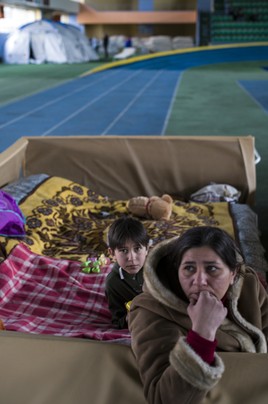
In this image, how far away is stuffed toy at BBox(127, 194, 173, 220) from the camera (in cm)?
386

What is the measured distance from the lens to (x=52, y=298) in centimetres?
282

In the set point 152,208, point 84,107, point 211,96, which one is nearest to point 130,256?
point 152,208

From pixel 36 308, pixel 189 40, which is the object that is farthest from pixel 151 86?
pixel 189 40

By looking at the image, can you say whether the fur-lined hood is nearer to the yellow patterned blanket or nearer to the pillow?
the yellow patterned blanket

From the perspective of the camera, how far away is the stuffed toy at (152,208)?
3861 millimetres

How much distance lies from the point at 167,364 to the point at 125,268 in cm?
106

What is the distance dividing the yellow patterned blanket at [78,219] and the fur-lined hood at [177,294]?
5.84ft

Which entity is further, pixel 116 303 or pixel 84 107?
pixel 84 107

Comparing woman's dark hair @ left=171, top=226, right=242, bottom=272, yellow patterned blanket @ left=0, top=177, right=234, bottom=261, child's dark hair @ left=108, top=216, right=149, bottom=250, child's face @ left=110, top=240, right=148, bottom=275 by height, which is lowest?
yellow patterned blanket @ left=0, top=177, right=234, bottom=261

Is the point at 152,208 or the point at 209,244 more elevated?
the point at 209,244

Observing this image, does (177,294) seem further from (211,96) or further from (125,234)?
(211,96)

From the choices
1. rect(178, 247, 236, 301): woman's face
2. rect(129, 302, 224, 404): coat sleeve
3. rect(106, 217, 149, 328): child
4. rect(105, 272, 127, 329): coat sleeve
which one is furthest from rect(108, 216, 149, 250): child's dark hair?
rect(178, 247, 236, 301): woman's face

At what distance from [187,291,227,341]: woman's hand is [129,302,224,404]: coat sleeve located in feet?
0.15

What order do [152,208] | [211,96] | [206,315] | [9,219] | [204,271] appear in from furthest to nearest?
[211,96]
[152,208]
[9,219]
[204,271]
[206,315]
